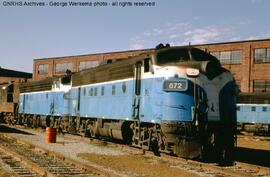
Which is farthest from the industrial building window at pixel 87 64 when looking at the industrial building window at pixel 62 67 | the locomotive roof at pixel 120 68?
the locomotive roof at pixel 120 68

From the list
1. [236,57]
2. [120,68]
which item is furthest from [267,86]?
[120,68]

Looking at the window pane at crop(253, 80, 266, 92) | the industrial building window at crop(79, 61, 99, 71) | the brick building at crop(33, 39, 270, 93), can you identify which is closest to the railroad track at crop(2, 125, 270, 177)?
the brick building at crop(33, 39, 270, 93)

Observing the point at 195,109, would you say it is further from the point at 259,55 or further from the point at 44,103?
the point at 259,55

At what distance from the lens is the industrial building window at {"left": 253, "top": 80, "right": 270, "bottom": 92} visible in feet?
144

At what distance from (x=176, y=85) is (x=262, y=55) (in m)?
35.5

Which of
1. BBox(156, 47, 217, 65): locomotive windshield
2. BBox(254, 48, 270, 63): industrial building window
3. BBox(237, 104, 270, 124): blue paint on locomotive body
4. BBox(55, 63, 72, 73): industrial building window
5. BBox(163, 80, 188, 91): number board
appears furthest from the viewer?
BBox(55, 63, 72, 73): industrial building window

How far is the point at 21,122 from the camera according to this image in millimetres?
34312

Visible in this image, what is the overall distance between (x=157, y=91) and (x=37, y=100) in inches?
760

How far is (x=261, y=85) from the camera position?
44656 mm

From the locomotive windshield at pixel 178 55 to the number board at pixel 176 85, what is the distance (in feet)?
3.00

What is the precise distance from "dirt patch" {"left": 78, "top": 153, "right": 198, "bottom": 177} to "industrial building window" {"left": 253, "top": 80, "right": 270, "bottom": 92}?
33108mm

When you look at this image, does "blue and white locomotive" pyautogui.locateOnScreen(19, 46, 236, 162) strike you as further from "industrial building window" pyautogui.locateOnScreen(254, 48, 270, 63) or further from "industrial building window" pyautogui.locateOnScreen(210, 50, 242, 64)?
"industrial building window" pyautogui.locateOnScreen(210, 50, 242, 64)

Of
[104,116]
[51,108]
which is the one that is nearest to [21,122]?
[51,108]

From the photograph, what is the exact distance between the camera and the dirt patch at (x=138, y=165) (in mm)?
10875
